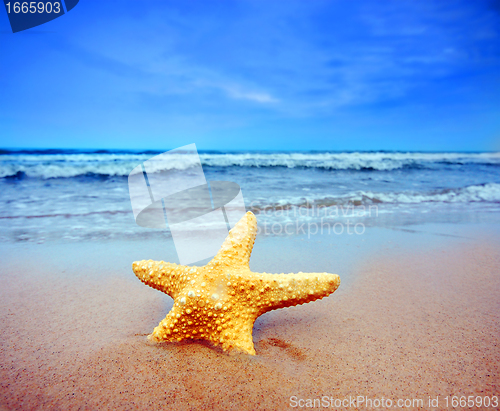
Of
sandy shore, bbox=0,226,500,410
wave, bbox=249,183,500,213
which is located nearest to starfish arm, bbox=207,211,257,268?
sandy shore, bbox=0,226,500,410

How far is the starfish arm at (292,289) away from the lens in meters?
1.88

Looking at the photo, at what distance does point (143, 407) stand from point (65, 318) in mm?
1267

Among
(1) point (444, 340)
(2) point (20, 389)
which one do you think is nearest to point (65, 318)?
(2) point (20, 389)

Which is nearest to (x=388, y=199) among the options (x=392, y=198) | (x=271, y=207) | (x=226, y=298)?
(x=392, y=198)

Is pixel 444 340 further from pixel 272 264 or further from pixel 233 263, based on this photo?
pixel 272 264

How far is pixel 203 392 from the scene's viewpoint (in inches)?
63.2

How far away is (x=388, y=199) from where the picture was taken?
24.6 feet

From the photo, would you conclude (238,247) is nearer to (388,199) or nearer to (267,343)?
(267,343)

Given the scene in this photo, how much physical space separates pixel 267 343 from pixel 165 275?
0.82 meters

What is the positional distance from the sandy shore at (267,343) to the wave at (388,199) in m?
3.21

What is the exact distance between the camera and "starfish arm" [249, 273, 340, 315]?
188cm

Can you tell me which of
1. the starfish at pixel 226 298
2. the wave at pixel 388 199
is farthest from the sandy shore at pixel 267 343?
the wave at pixel 388 199

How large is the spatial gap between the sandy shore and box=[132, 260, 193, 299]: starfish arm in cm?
37

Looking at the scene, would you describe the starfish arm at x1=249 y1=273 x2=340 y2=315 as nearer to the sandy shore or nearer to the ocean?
the sandy shore
